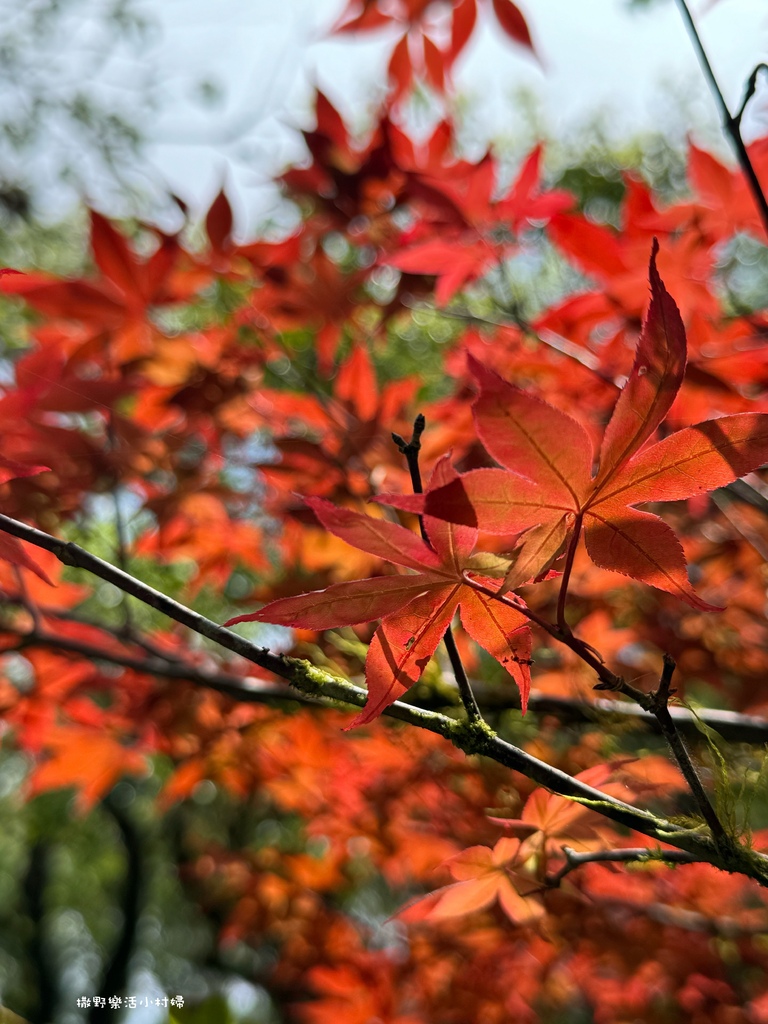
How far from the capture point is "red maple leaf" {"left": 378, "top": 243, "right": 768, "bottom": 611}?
0.93ft

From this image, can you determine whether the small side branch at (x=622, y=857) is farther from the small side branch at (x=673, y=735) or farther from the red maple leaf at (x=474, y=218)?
the red maple leaf at (x=474, y=218)

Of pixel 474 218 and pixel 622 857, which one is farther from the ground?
pixel 474 218

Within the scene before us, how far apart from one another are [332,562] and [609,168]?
3845mm

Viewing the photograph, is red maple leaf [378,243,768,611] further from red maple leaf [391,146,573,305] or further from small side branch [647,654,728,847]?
red maple leaf [391,146,573,305]

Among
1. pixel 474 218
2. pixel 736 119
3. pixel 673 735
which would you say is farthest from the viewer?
pixel 474 218

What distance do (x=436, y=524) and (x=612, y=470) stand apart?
80 millimetres

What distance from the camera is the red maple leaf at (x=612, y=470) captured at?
28 centimetres

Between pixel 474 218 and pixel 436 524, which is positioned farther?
pixel 474 218

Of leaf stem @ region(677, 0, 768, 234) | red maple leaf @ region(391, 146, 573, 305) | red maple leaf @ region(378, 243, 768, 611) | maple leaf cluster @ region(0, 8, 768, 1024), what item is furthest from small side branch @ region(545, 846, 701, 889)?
red maple leaf @ region(391, 146, 573, 305)

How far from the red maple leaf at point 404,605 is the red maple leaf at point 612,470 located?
0.8 inches

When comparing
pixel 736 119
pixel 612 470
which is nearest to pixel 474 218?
pixel 736 119

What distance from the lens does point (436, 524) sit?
308 millimetres

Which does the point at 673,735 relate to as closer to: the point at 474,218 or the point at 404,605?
the point at 404,605

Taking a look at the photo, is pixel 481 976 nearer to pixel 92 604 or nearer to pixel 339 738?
pixel 339 738
